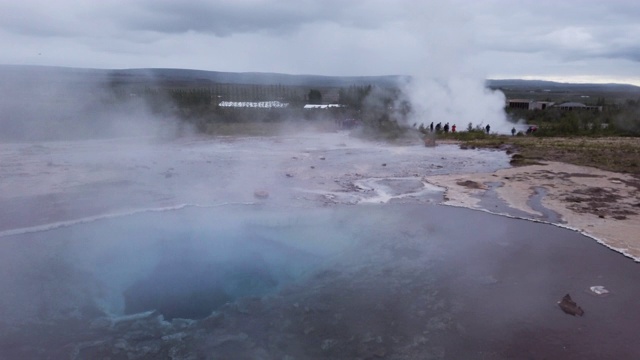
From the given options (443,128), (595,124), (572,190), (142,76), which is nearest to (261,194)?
(572,190)

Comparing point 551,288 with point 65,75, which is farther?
→ point 65,75

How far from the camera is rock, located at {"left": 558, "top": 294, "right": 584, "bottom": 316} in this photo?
5.31m

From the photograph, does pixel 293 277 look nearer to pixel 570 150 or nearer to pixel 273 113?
pixel 570 150

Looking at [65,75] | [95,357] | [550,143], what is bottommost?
[95,357]

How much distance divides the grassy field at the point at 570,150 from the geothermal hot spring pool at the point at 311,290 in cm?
681

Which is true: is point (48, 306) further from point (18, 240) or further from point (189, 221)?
point (189, 221)

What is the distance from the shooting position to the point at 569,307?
5379mm

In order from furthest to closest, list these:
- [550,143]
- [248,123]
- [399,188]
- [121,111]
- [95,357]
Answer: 1. [248,123]
2. [121,111]
3. [550,143]
4. [399,188]
5. [95,357]

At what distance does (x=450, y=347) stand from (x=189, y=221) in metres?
5.03

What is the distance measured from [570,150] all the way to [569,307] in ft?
40.4

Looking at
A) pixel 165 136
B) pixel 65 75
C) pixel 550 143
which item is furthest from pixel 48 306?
pixel 65 75

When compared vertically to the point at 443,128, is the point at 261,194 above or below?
below

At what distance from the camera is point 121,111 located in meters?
22.0

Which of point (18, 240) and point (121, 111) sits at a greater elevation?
point (121, 111)
